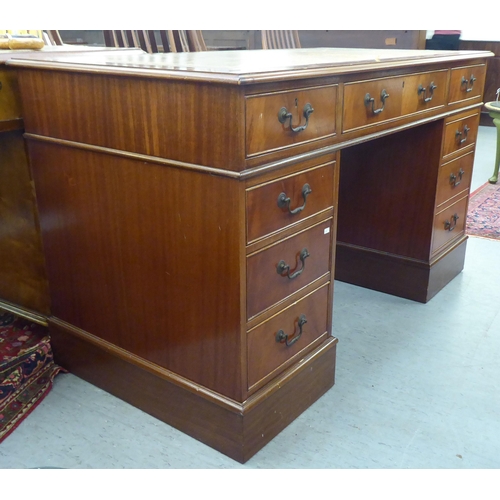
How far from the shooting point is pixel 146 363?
142 centimetres

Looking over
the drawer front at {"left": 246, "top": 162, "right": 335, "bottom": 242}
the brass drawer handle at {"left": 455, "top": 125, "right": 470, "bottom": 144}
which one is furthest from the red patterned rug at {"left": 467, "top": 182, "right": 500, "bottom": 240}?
the drawer front at {"left": 246, "top": 162, "right": 335, "bottom": 242}

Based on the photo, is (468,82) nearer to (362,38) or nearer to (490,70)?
(362,38)

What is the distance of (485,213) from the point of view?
125 inches

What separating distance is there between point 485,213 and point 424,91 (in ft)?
5.55

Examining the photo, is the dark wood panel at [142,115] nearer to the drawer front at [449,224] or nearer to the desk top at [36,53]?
the desk top at [36,53]

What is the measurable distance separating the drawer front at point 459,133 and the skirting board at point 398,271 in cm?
41

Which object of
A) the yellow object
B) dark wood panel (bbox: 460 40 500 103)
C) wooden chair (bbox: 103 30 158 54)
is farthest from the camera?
dark wood panel (bbox: 460 40 500 103)

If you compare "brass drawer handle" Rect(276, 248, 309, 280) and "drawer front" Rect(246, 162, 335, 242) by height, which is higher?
"drawer front" Rect(246, 162, 335, 242)

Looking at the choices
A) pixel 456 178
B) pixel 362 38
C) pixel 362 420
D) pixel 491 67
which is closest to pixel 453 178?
pixel 456 178

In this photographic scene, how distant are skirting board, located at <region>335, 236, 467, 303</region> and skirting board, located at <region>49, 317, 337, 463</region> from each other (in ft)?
2.33

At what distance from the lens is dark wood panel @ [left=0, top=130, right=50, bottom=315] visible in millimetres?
1498

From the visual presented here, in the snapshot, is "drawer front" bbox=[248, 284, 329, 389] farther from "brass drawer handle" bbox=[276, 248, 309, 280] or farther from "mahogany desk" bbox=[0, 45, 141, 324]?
"mahogany desk" bbox=[0, 45, 141, 324]

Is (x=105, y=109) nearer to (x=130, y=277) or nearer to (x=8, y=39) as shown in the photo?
(x=130, y=277)
